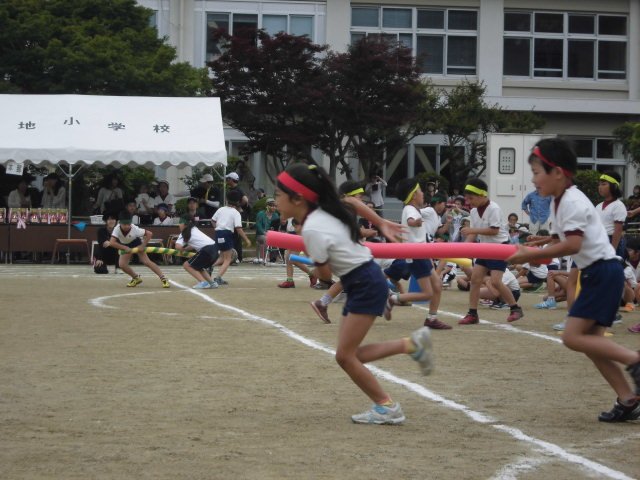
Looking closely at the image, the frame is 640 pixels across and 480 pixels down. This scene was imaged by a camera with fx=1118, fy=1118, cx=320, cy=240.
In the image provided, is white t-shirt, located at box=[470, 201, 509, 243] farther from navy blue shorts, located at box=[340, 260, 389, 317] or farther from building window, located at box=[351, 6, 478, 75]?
building window, located at box=[351, 6, 478, 75]

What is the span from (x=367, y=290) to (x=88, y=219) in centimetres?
2294

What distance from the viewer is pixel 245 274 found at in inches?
985

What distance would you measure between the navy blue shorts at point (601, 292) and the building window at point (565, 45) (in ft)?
129

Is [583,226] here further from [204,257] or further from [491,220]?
[204,257]

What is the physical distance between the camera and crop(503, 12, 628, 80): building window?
4562 centimetres

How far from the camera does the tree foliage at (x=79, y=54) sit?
34.0m

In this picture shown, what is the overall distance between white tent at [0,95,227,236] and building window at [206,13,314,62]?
50.5ft

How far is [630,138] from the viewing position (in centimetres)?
3903

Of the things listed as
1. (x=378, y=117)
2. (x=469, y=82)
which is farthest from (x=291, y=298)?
(x=469, y=82)

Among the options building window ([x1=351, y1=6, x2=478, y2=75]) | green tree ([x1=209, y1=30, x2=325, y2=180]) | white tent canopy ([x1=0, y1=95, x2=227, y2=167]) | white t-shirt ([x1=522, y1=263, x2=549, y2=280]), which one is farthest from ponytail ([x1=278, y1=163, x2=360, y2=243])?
building window ([x1=351, y1=6, x2=478, y2=75])

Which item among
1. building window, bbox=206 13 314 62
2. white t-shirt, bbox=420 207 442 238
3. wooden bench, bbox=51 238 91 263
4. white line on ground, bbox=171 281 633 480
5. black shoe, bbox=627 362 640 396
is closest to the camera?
white line on ground, bbox=171 281 633 480

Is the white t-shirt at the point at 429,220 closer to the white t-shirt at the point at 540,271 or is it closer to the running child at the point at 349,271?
the white t-shirt at the point at 540,271

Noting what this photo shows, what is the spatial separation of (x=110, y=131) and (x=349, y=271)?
2100 centimetres

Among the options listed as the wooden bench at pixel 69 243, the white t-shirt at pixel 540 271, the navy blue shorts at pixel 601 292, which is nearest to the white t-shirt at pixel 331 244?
the navy blue shorts at pixel 601 292
